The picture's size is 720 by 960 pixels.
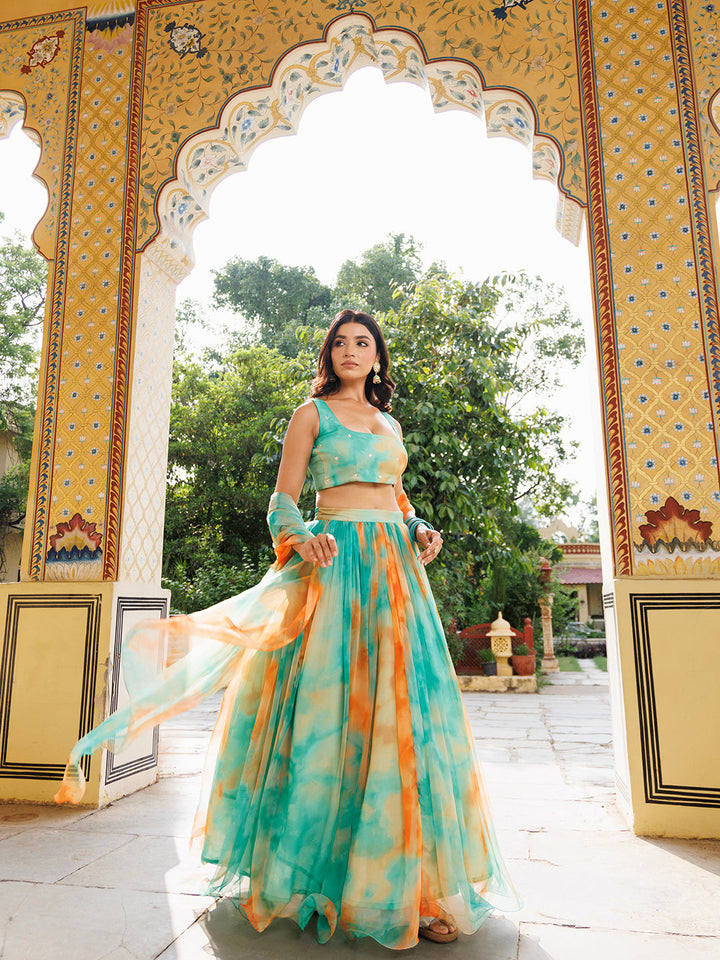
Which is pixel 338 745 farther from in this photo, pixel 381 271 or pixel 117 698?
pixel 381 271

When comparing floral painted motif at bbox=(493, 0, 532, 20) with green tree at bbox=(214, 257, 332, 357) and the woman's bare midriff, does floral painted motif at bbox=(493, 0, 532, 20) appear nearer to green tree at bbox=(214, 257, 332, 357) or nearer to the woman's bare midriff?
the woman's bare midriff

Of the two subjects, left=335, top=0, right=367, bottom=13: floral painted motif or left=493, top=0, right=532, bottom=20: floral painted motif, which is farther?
left=335, top=0, right=367, bottom=13: floral painted motif

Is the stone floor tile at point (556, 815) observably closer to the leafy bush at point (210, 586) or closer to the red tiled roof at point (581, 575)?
the leafy bush at point (210, 586)

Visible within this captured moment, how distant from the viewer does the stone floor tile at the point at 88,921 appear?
1631 millimetres

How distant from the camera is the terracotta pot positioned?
8016 millimetres

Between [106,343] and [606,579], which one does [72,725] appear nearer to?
[106,343]

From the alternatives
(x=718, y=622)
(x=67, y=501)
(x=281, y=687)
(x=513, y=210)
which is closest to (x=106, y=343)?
(x=67, y=501)

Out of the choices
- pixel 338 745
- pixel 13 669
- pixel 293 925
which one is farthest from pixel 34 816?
pixel 338 745

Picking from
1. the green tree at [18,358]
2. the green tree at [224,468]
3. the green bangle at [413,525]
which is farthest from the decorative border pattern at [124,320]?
the green tree at [18,358]

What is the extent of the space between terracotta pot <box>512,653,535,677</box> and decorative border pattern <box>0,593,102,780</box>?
590 centimetres

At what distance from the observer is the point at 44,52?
388 centimetres

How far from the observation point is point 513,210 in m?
12.5

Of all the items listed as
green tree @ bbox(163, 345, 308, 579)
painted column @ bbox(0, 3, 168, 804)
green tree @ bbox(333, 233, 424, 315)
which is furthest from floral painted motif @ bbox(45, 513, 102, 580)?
green tree @ bbox(333, 233, 424, 315)

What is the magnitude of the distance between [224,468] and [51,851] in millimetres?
9191
